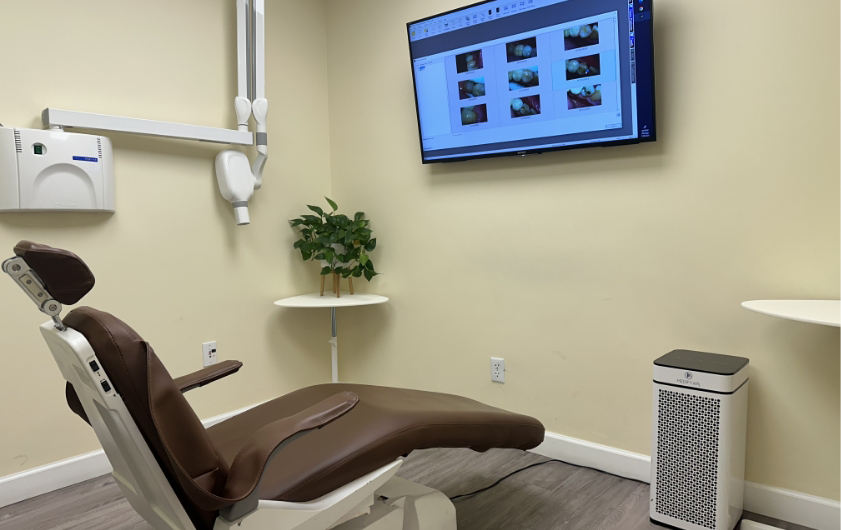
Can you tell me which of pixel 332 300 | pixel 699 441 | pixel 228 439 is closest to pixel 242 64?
pixel 332 300

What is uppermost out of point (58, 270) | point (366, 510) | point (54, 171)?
point (54, 171)

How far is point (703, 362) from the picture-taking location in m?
2.00

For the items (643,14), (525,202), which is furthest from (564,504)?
(643,14)

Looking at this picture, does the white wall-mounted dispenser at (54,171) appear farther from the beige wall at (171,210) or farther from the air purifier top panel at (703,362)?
the air purifier top panel at (703,362)

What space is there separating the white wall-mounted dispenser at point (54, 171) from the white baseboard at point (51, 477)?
A: 1.05 metres

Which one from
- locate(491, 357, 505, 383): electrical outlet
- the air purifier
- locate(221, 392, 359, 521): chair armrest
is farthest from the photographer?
locate(491, 357, 505, 383): electrical outlet

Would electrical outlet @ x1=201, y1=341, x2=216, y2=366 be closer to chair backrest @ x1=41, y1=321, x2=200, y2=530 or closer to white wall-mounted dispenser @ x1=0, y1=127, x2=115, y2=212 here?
white wall-mounted dispenser @ x1=0, y1=127, x2=115, y2=212

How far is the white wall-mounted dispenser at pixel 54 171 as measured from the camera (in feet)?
7.18

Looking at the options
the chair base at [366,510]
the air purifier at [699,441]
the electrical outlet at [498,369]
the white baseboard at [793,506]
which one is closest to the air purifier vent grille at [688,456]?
the air purifier at [699,441]

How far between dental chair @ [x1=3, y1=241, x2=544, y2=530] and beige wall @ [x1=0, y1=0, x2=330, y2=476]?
1.04m

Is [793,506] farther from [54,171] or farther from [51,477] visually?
[54,171]

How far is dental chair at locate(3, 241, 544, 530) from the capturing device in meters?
1.21

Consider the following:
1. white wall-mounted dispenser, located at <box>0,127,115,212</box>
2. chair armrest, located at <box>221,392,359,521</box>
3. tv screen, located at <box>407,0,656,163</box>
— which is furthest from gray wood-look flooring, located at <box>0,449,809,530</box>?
tv screen, located at <box>407,0,656,163</box>

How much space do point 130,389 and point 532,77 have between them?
195 centimetres
